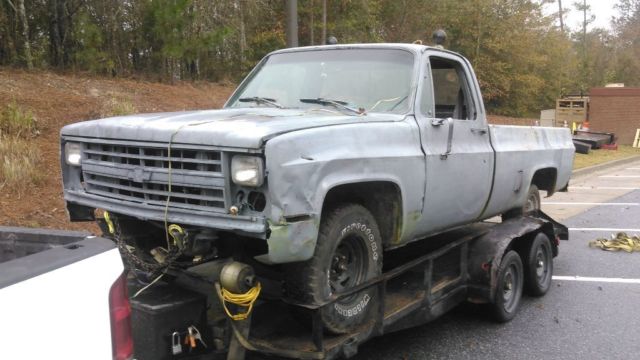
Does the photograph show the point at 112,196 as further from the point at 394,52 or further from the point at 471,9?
the point at 471,9

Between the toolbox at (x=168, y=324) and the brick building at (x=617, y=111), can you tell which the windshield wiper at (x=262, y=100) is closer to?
the toolbox at (x=168, y=324)

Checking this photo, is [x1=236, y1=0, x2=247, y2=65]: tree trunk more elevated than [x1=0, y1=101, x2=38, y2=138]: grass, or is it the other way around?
[x1=236, y1=0, x2=247, y2=65]: tree trunk

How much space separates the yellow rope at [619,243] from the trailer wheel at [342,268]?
5.19 metres

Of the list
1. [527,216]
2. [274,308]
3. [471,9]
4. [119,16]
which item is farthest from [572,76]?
[274,308]

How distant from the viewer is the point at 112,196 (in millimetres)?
A: 3715

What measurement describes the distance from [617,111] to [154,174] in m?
29.4

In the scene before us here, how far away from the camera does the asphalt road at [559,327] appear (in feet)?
15.1

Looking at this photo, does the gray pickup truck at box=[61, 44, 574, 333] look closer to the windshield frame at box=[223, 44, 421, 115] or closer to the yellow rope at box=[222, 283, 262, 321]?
the windshield frame at box=[223, 44, 421, 115]

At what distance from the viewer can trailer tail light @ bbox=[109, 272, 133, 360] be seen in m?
2.16

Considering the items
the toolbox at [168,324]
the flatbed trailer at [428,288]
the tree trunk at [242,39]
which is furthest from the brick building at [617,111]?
the toolbox at [168,324]

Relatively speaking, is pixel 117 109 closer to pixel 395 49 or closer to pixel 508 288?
pixel 395 49

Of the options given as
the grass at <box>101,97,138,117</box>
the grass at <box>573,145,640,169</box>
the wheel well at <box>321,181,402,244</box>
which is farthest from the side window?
the grass at <box>573,145,640,169</box>

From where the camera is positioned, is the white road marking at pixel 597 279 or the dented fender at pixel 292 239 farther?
the white road marking at pixel 597 279

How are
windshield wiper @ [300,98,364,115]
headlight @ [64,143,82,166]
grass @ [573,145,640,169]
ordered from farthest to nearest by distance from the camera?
grass @ [573,145,640,169], windshield wiper @ [300,98,364,115], headlight @ [64,143,82,166]
